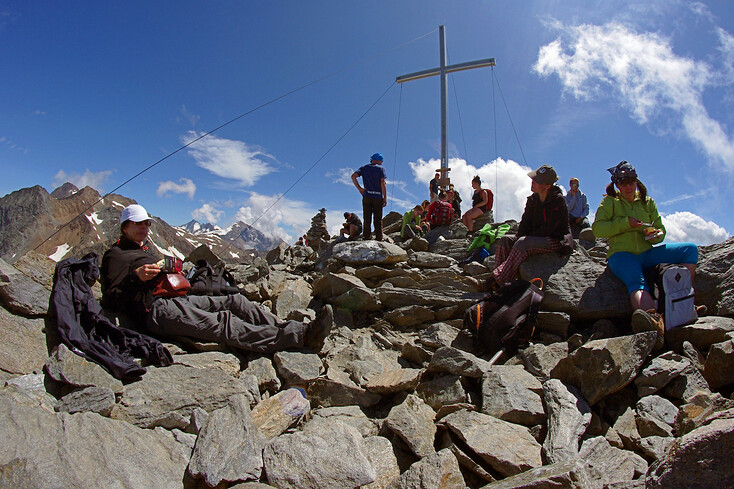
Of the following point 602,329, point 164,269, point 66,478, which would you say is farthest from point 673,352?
point 164,269

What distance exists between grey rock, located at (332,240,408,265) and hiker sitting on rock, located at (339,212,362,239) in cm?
340

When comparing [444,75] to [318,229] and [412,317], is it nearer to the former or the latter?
[318,229]

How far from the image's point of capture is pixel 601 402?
410 centimetres

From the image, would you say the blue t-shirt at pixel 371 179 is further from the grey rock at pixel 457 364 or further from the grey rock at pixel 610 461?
the grey rock at pixel 610 461

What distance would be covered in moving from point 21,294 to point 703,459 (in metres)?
7.00

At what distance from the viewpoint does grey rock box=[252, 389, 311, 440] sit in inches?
149

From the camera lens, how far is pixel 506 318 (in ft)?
18.2

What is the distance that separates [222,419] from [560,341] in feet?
16.5

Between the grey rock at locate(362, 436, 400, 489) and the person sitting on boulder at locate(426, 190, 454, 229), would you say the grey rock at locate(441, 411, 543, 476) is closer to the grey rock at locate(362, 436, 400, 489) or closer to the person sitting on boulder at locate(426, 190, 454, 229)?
the grey rock at locate(362, 436, 400, 489)

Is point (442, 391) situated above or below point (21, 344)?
above

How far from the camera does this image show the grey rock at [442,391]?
13.8ft

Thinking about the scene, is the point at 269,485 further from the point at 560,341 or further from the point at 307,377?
the point at 560,341

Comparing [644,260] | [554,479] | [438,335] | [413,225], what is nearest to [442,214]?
[413,225]

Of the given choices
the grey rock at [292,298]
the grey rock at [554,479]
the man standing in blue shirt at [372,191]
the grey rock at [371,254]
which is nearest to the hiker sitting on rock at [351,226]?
the man standing in blue shirt at [372,191]
